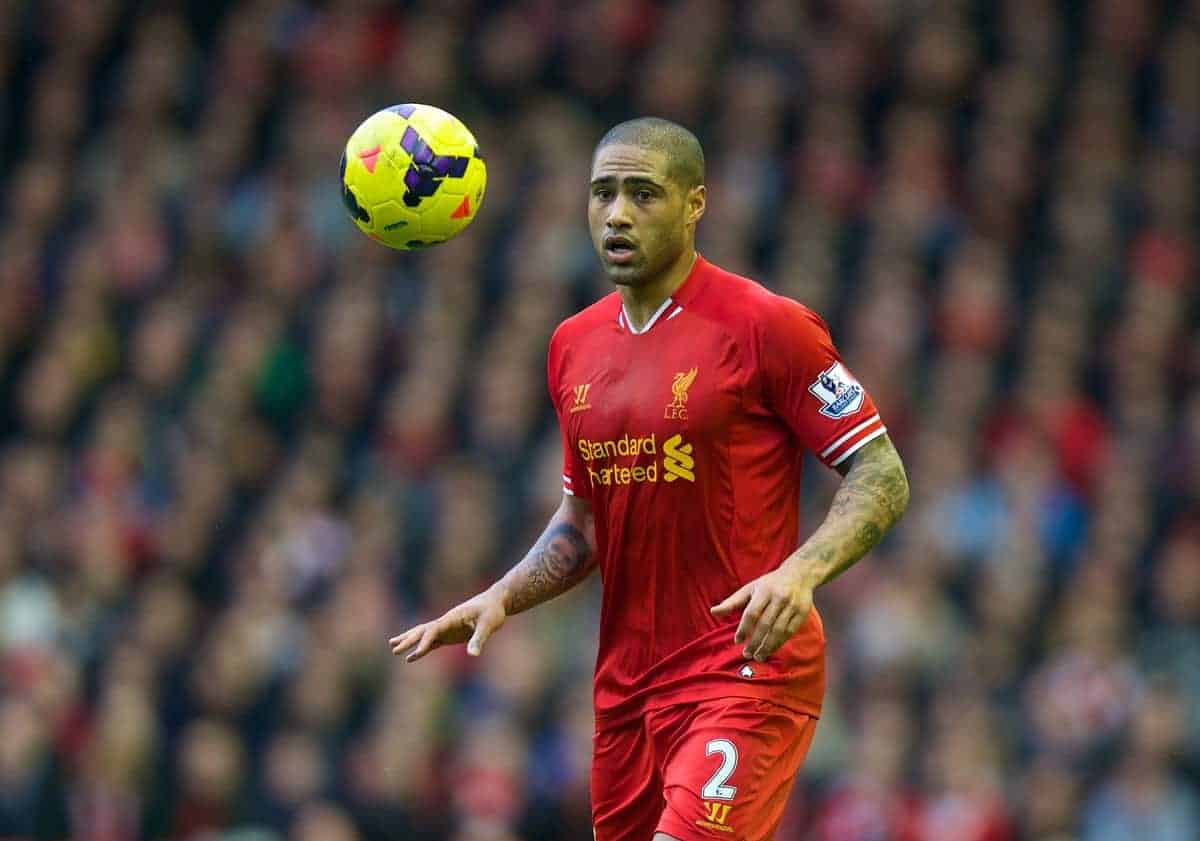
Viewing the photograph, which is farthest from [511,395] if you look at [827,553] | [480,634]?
[827,553]

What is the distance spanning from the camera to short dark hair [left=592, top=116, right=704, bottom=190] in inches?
268

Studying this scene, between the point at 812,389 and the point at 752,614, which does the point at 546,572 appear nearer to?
the point at 812,389

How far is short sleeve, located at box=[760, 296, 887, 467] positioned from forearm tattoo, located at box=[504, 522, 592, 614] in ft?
3.25

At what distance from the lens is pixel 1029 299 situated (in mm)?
14172

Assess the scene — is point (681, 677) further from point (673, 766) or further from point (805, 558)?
point (805, 558)

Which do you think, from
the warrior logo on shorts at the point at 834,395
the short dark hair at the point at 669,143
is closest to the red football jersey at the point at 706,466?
the warrior logo on shorts at the point at 834,395

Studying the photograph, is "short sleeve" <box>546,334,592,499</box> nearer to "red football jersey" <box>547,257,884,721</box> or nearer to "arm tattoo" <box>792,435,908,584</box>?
"red football jersey" <box>547,257,884,721</box>

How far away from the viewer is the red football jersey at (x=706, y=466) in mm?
6633

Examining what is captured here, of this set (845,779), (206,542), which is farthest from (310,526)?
(845,779)

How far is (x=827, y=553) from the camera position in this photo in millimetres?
6320

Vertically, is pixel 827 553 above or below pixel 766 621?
above

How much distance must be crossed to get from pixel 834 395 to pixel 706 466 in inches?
17.1

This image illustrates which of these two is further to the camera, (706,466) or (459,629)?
(459,629)

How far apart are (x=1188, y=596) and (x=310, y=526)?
529 centimetres
